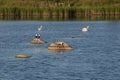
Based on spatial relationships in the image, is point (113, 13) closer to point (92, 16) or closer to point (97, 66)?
point (92, 16)

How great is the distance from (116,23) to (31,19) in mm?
23614

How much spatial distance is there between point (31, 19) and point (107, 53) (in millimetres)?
69696

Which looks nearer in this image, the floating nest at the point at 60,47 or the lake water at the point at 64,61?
the lake water at the point at 64,61

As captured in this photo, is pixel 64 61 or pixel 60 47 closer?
pixel 64 61

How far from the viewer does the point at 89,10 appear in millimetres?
129875

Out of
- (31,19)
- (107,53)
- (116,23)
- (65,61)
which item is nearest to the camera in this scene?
(65,61)

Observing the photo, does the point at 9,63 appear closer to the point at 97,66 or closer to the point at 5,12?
the point at 97,66

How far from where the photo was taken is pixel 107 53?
58094 millimetres

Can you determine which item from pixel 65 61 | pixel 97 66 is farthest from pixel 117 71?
pixel 65 61

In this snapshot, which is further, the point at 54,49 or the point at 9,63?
the point at 54,49

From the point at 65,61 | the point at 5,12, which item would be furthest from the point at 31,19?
the point at 65,61

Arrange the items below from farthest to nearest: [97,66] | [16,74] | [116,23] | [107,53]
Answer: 1. [116,23]
2. [107,53]
3. [97,66]
4. [16,74]

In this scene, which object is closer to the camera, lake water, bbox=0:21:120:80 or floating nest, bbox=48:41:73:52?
lake water, bbox=0:21:120:80

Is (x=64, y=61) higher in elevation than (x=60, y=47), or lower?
lower
